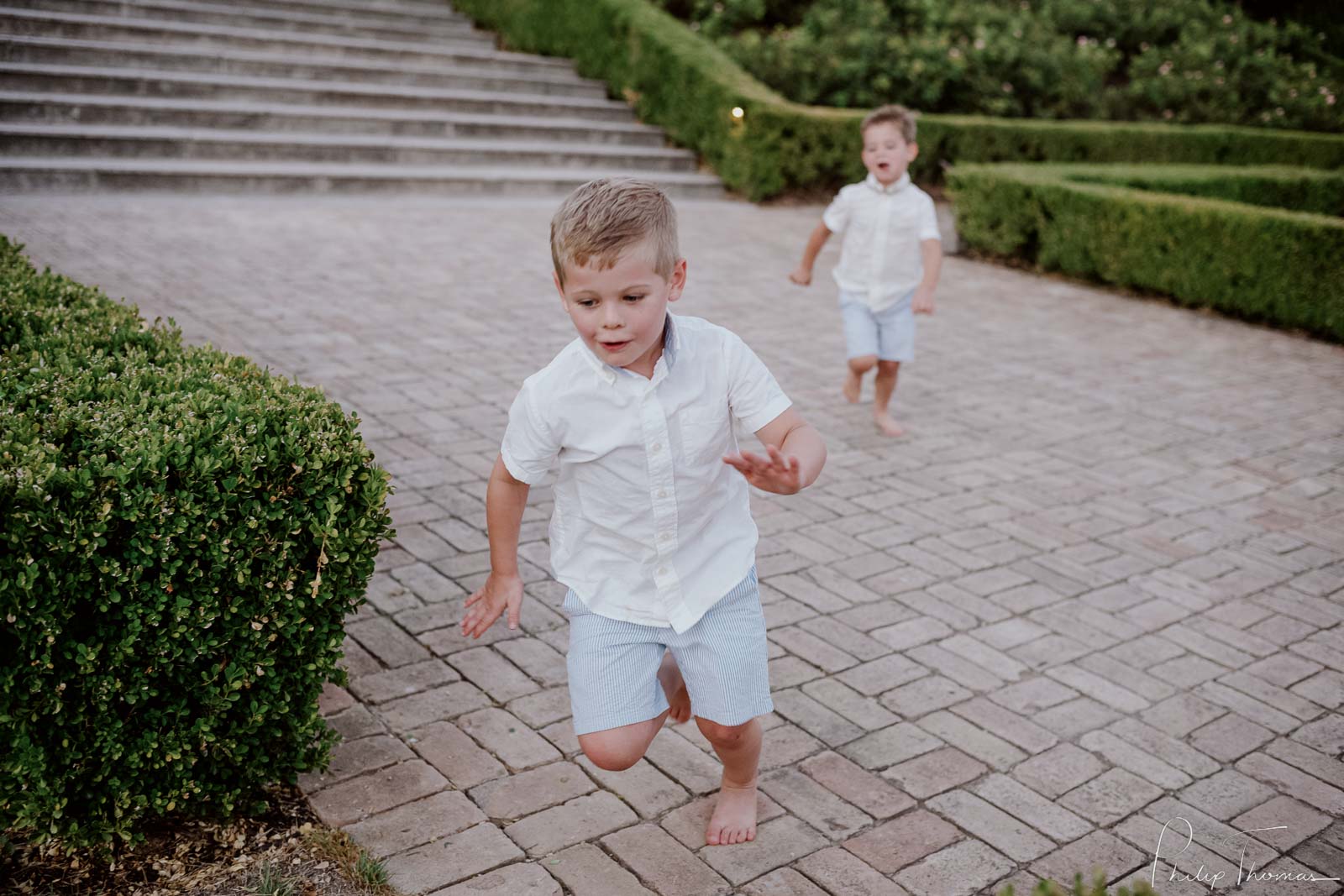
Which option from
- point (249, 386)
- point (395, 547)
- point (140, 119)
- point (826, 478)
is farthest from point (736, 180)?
point (249, 386)

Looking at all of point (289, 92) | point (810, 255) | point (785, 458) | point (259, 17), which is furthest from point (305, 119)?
point (785, 458)

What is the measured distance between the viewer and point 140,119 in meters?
12.7

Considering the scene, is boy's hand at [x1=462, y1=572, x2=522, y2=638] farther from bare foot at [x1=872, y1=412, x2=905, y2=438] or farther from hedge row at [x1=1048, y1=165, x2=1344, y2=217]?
hedge row at [x1=1048, y1=165, x2=1344, y2=217]

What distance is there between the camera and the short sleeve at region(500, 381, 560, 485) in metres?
2.67

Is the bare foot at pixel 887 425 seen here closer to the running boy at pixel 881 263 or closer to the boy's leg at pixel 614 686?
the running boy at pixel 881 263

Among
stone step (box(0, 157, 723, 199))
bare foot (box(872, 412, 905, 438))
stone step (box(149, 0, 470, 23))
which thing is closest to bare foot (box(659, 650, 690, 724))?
bare foot (box(872, 412, 905, 438))

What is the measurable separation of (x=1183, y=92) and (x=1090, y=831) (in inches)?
823

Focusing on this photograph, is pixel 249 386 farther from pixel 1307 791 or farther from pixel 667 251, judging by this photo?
pixel 1307 791

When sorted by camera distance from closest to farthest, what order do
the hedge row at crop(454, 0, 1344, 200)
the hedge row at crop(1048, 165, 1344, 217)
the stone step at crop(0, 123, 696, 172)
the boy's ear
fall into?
1. the boy's ear
2. the stone step at crop(0, 123, 696, 172)
3. the hedge row at crop(1048, 165, 1344, 217)
4. the hedge row at crop(454, 0, 1344, 200)

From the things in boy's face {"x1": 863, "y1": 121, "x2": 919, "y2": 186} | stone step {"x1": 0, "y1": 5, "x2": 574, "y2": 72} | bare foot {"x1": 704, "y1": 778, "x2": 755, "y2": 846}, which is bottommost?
bare foot {"x1": 704, "y1": 778, "x2": 755, "y2": 846}

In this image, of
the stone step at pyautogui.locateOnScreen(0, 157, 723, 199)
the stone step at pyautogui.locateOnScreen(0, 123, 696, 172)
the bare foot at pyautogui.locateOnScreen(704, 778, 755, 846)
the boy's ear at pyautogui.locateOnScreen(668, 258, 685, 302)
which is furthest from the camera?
the stone step at pyautogui.locateOnScreen(0, 123, 696, 172)

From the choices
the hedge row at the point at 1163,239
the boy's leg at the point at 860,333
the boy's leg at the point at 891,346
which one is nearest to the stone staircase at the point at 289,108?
the hedge row at the point at 1163,239

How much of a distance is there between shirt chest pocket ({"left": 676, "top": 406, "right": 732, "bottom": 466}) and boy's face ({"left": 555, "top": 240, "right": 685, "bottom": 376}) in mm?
205

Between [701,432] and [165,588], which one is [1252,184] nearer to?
[701,432]
